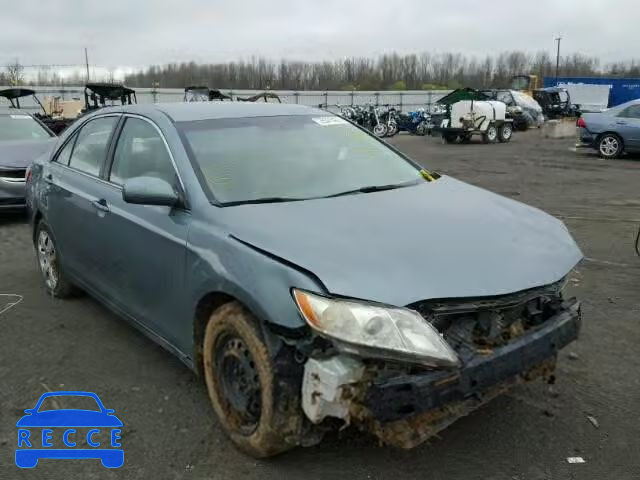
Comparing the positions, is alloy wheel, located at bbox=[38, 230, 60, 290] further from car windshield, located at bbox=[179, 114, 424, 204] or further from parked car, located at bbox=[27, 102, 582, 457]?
car windshield, located at bbox=[179, 114, 424, 204]

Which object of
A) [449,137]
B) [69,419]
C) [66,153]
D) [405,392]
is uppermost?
[66,153]

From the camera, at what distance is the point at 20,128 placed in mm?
9789

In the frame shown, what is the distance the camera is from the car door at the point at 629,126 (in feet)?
54.1

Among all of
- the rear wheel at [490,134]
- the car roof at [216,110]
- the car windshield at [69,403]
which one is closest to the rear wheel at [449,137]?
the rear wheel at [490,134]

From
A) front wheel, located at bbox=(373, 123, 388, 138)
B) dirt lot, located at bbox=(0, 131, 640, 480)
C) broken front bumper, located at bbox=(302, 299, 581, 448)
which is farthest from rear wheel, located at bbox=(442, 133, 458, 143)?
broken front bumper, located at bbox=(302, 299, 581, 448)

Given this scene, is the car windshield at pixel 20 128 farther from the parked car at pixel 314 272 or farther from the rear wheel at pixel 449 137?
the rear wheel at pixel 449 137

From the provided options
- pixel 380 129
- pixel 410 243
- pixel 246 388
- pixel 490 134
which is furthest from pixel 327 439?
pixel 380 129

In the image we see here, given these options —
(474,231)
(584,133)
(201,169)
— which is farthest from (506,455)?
(584,133)

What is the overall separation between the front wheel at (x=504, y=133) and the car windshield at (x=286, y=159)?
2211 centimetres

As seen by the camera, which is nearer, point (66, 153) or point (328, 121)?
point (328, 121)

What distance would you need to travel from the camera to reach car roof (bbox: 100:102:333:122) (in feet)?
12.2

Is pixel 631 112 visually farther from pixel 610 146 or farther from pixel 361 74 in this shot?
pixel 361 74

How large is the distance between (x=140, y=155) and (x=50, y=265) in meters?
1.93

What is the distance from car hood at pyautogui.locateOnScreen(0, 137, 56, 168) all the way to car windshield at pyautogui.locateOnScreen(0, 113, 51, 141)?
405 millimetres
